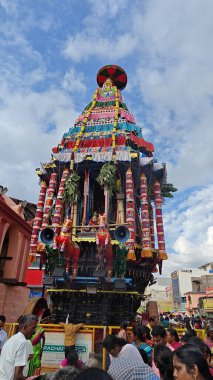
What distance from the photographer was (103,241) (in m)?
13.8

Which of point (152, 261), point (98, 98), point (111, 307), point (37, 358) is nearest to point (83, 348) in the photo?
point (37, 358)

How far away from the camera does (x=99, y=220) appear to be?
14.8 m

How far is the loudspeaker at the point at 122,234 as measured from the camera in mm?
14094

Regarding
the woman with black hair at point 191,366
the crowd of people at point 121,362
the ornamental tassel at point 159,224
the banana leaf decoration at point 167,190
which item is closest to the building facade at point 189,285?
the banana leaf decoration at point 167,190

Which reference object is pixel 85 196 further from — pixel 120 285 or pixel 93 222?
pixel 120 285

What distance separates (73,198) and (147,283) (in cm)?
778

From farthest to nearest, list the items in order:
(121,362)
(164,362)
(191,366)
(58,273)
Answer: (58,273), (164,362), (121,362), (191,366)

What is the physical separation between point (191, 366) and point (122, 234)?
11.8 meters

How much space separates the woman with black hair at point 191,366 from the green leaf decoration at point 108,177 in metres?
14.3

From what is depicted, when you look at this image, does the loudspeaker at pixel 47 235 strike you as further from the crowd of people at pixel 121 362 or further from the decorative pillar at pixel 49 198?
the crowd of people at pixel 121 362

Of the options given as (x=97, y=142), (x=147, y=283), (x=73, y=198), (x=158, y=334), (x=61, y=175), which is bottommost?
(x=158, y=334)

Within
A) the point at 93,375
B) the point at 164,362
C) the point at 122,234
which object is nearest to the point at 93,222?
the point at 122,234

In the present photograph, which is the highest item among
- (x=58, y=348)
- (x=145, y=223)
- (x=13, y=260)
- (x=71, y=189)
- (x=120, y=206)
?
(x=71, y=189)

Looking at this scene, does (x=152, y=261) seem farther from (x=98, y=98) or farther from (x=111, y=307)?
(x=98, y=98)
